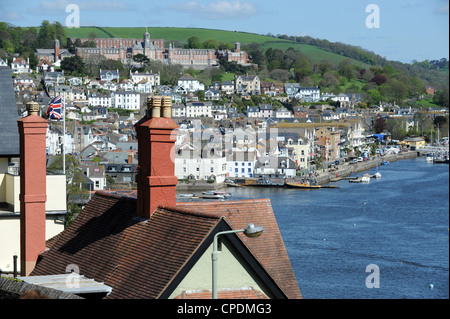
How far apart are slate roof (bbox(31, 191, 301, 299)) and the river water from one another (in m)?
4.52

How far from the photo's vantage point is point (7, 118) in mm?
4598

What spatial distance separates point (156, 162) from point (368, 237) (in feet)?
57.8

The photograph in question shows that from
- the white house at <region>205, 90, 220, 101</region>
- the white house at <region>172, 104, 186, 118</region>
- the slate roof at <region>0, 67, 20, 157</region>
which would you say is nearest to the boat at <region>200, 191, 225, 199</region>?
the white house at <region>172, 104, 186, 118</region>

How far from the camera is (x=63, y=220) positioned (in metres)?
4.40

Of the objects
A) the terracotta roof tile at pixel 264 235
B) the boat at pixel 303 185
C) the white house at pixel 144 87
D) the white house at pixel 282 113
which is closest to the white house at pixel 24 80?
the white house at pixel 144 87

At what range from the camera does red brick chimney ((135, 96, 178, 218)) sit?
3230mm

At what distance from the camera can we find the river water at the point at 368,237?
48.8ft

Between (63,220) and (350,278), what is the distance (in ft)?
38.4

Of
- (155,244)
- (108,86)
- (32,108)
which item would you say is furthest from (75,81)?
(155,244)

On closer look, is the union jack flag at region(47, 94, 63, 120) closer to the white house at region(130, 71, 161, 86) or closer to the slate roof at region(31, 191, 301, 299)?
the slate roof at region(31, 191, 301, 299)

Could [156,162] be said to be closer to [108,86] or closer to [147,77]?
[108,86]

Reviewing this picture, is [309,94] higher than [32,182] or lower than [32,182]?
higher
